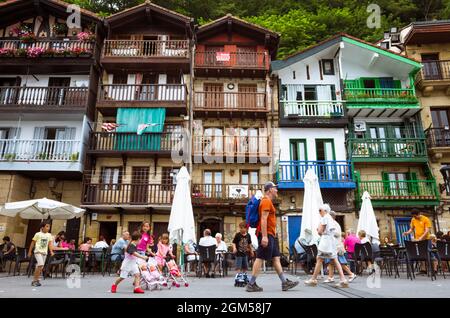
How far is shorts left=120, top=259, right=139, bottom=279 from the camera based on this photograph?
688 centimetres

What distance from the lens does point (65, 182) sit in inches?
770

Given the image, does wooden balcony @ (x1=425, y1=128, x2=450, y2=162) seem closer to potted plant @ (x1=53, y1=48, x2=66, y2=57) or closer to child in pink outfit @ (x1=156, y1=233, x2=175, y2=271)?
child in pink outfit @ (x1=156, y1=233, x2=175, y2=271)

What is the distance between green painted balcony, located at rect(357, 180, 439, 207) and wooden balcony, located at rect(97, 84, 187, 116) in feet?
38.0

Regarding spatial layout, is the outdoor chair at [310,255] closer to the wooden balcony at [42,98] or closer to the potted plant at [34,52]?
the wooden balcony at [42,98]

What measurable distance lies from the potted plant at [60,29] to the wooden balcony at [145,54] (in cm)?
303

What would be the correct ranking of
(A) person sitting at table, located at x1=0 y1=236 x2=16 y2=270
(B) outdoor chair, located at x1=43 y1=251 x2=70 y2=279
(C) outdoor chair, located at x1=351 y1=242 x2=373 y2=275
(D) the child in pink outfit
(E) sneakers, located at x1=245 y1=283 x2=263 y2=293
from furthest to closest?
1. (A) person sitting at table, located at x1=0 y1=236 x2=16 y2=270
2. (B) outdoor chair, located at x1=43 y1=251 x2=70 y2=279
3. (C) outdoor chair, located at x1=351 y1=242 x2=373 y2=275
4. (D) the child in pink outfit
5. (E) sneakers, located at x1=245 y1=283 x2=263 y2=293

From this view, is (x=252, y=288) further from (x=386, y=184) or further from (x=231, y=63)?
(x=231, y=63)

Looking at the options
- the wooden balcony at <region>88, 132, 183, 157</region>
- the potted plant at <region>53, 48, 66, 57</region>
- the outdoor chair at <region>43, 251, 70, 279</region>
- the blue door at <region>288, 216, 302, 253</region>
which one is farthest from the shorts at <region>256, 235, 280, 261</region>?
the potted plant at <region>53, 48, 66, 57</region>

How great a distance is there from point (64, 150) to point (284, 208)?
504 inches

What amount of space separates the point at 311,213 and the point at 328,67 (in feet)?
45.4

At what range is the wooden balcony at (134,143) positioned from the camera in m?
18.8

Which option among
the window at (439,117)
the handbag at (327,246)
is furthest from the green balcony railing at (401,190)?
the handbag at (327,246)
